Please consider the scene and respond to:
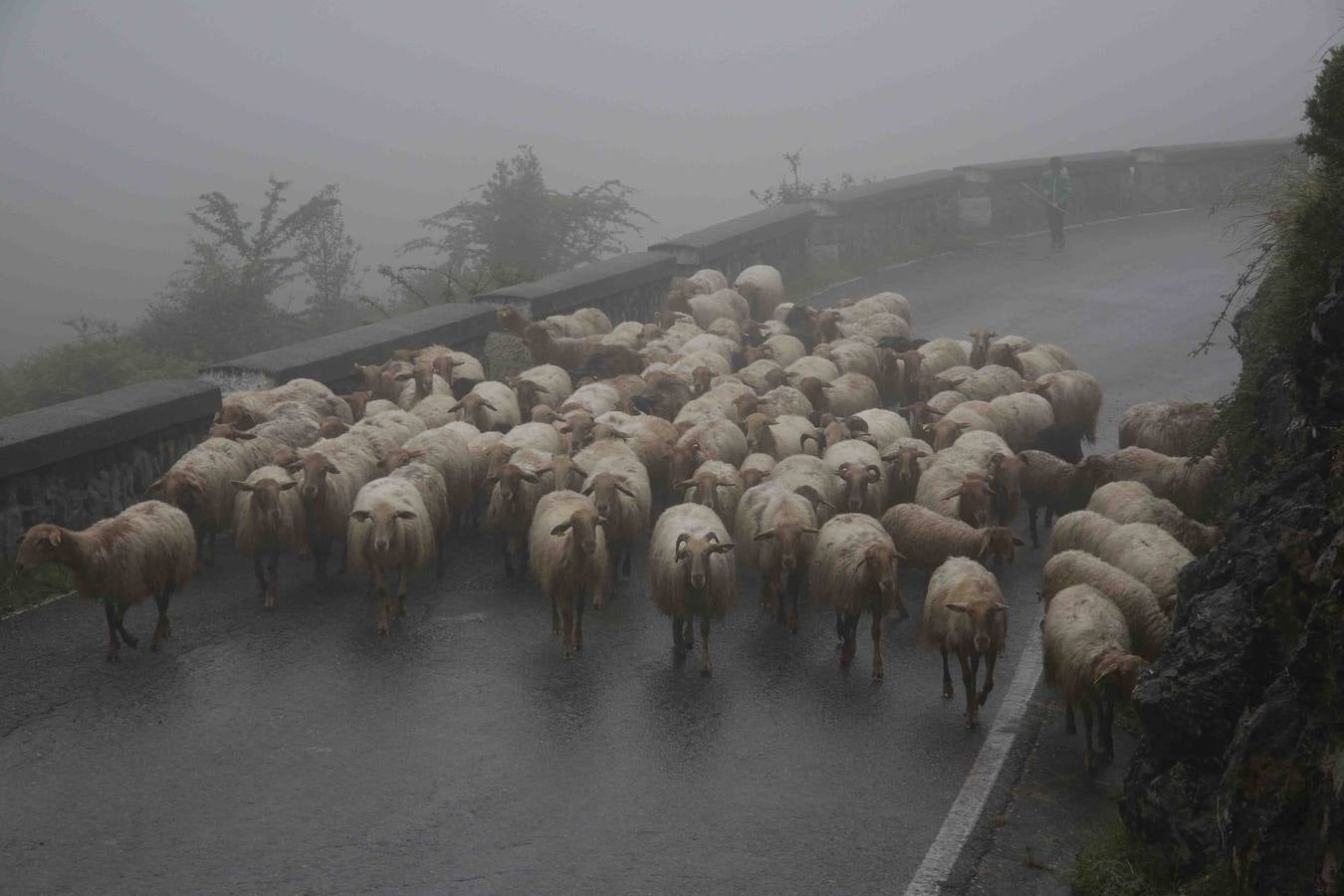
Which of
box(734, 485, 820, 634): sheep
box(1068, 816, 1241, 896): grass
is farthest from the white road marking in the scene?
box(734, 485, 820, 634): sheep

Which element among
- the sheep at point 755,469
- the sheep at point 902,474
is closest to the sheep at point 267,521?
the sheep at point 755,469

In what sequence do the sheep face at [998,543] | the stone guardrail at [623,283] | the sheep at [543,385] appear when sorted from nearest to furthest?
1. the sheep face at [998,543]
2. the stone guardrail at [623,283]
3. the sheep at [543,385]

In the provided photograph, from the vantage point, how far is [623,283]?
22.9 metres

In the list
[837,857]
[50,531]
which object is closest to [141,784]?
[50,531]

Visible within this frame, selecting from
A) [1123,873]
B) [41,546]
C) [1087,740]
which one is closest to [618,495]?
[41,546]

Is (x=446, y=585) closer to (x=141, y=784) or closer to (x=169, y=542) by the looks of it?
(x=169, y=542)

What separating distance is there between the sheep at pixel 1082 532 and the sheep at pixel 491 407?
6.56 meters

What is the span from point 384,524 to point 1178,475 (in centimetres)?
744

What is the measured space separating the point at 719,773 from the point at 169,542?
532 centimetres

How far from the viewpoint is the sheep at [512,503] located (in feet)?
43.2

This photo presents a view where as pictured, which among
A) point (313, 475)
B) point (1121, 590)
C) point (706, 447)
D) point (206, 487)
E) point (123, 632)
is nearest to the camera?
point (1121, 590)

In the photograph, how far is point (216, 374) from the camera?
17484 mm

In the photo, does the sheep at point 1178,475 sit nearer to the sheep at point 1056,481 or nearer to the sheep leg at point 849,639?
the sheep at point 1056,481

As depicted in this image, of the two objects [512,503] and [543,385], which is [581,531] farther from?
[543,385]
